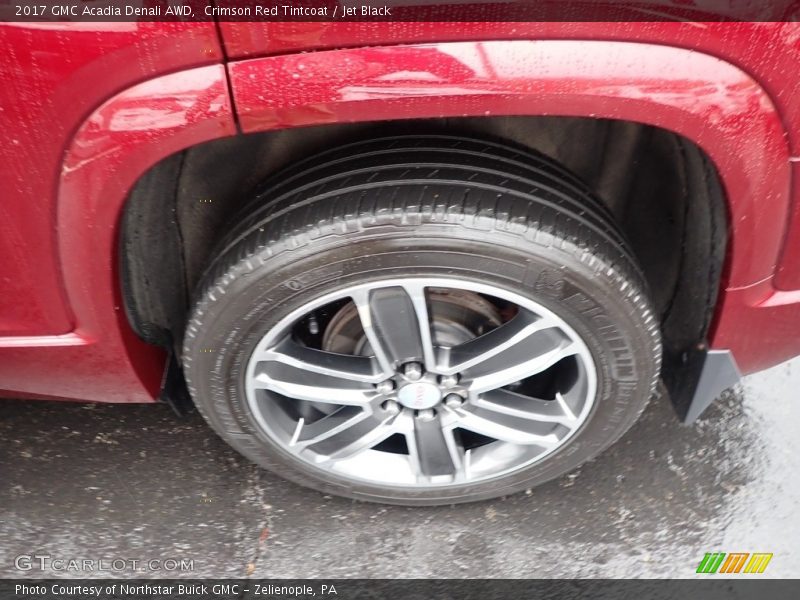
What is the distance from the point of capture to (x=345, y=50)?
1220 mm

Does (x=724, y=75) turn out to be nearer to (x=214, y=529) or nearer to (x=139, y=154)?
(x=139, y=154)

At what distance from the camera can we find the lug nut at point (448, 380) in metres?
1.74

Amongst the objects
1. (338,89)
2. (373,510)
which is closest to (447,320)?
(373,510)

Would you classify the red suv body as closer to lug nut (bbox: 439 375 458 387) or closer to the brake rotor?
the brake rotor

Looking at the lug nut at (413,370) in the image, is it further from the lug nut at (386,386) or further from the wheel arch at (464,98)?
the wheel arch at (464,98)

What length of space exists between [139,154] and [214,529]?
1.08m

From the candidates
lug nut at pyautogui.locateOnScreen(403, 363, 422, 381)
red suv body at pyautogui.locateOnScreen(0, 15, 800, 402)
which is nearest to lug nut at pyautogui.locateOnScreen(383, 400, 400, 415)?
lug nut at pyautogui.locateOnScreen(403, 363, 422, 381)

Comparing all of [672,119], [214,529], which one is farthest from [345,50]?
[214,529]

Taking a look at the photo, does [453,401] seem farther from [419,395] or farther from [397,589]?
[397,589]

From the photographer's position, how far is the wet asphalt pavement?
6.27 feet

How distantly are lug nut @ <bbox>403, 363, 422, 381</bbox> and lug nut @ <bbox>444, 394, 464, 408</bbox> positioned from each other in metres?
Result: 0.11

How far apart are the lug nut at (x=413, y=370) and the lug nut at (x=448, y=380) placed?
54mm

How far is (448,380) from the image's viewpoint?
68.4 inches

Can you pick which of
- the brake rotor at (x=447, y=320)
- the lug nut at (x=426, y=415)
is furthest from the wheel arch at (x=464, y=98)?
the lug nut at (x=426, y=415)
